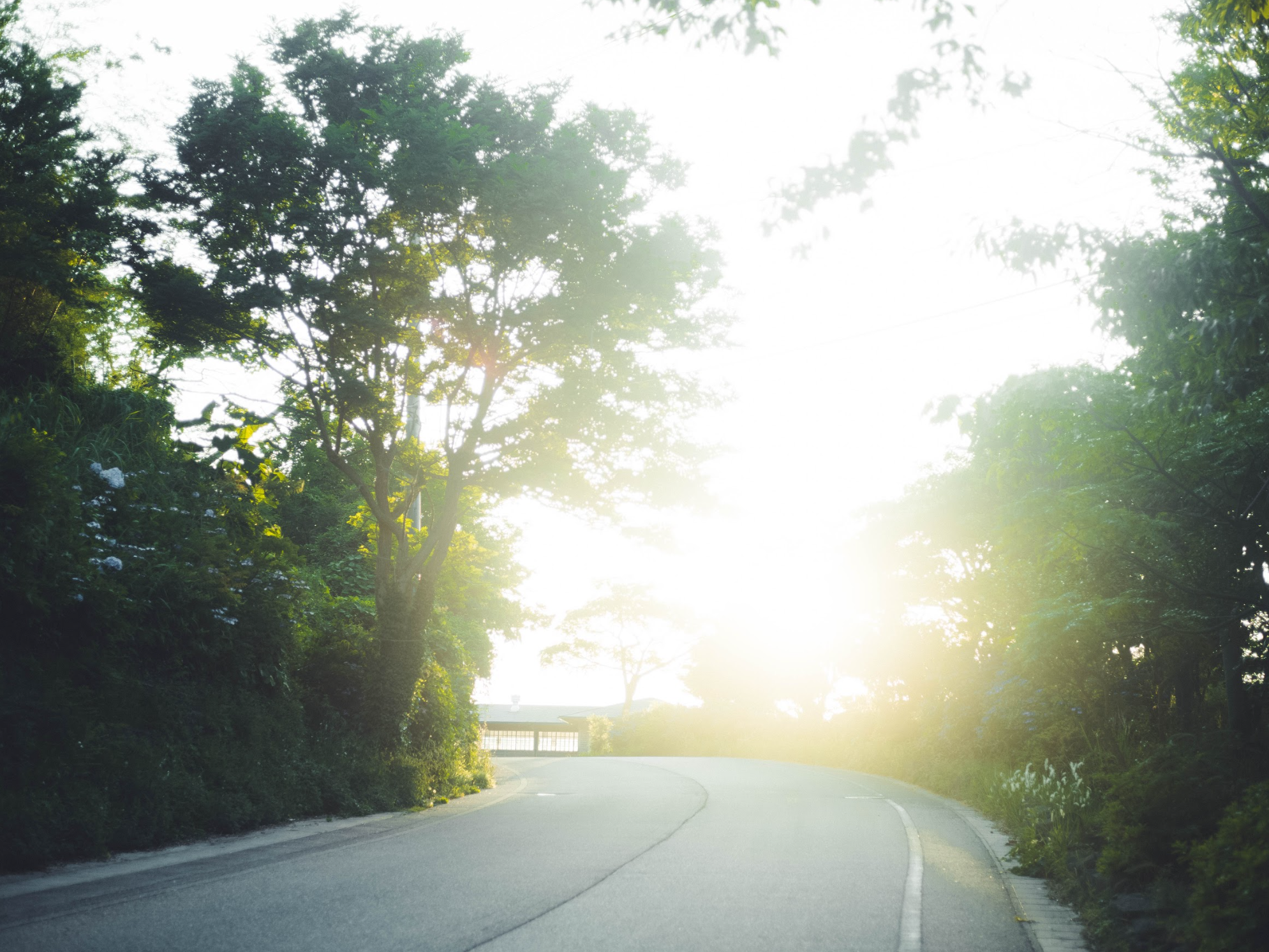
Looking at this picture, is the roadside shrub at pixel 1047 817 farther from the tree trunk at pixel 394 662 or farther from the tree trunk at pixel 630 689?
the tree trunk at pixel 630 689

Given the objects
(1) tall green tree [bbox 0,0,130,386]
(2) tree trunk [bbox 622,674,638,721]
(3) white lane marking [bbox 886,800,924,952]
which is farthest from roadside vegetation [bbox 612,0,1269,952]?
(2) tree trunk [bbox 622,674,638,721]

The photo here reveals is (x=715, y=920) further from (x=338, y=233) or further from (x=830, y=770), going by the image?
(x=830, y=770)

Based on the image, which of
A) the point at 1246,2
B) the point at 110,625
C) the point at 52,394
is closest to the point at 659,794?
the point at 110,625

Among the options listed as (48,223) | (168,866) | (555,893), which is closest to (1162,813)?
(555,893)

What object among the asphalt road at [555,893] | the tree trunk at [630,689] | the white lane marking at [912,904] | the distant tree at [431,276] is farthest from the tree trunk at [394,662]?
the tree trunk at [630,689]

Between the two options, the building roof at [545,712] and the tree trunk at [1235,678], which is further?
the building roof at [545,712]

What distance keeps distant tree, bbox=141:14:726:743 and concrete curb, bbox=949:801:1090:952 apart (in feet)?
32.8

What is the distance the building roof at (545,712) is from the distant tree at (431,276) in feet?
192

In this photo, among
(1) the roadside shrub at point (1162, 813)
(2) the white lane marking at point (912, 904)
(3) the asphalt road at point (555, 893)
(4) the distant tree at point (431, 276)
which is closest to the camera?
(3) the asphalt road at point (555, 893)

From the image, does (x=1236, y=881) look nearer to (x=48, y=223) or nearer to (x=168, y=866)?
(x=168, y=866)

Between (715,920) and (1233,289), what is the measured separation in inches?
229

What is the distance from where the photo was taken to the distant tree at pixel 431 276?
14.0 meters

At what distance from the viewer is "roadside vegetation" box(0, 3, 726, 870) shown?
33.0 ft

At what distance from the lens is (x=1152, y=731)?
14867 mm
